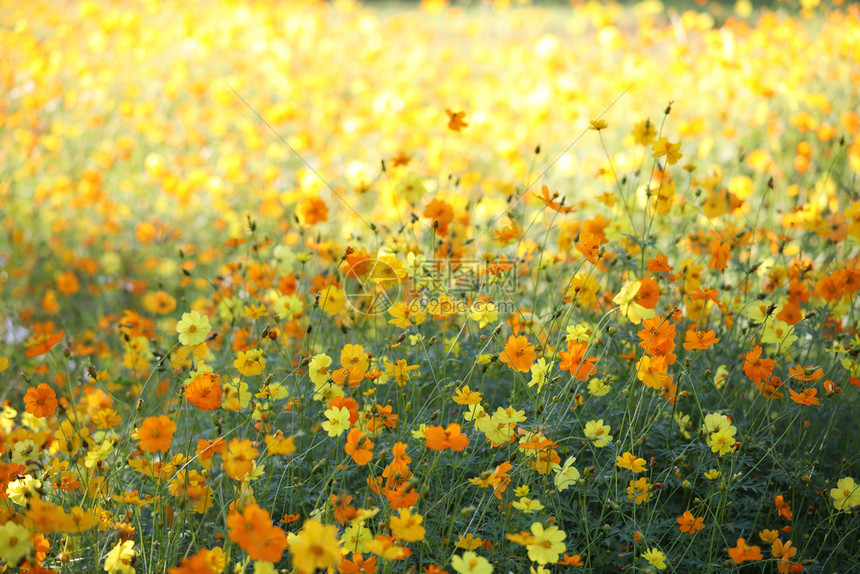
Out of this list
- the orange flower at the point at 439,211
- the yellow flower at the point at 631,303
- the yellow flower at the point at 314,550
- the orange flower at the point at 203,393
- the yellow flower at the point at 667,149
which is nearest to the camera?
the yellow flower at the point at 314,550

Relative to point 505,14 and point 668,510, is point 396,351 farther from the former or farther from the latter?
point 505,14

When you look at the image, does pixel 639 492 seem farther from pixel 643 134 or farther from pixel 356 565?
pixel 643 134

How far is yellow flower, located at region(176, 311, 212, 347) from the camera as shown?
1.58 m

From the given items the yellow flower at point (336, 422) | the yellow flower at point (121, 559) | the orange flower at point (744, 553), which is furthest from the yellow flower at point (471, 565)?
the yellow flower at point (121, 559)

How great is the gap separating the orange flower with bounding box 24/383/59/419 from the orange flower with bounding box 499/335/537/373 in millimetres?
1040

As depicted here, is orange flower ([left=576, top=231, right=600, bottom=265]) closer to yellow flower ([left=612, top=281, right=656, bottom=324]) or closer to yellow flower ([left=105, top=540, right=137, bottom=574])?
yellow flower ([left=612, top=281, right=656, bottom=324])

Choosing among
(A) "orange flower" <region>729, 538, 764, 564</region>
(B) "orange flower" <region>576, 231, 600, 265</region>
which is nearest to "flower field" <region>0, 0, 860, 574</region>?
(A) "orange flower" <region>729, 538, 764, 564</region>

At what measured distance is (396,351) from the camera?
6.54ft

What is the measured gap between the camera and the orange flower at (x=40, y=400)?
149cm

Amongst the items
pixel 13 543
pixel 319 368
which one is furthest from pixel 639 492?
pixel 13 543

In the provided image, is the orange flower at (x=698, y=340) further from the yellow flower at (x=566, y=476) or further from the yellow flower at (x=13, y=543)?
the yellow flower at (x=13, y=543)

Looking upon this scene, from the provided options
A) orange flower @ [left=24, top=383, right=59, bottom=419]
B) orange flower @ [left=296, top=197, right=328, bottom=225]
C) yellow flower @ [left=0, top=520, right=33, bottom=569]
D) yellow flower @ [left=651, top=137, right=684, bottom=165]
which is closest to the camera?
yellow flower @ [left=0, top=520, right=33, bottom=569]

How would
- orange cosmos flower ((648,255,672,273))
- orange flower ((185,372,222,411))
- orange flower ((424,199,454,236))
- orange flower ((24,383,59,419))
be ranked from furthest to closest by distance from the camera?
orange flower ((424,199,454,236)) → orange cosmos flower ((648,255,672,273)) → orange flower ((24,383,59,419)) → orange flower ((185,372,222,411))

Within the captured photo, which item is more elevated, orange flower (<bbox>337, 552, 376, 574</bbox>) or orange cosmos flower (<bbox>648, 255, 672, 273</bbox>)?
orange cosmos flower (<bbox>648, 255, 672, 273</bbox>)
